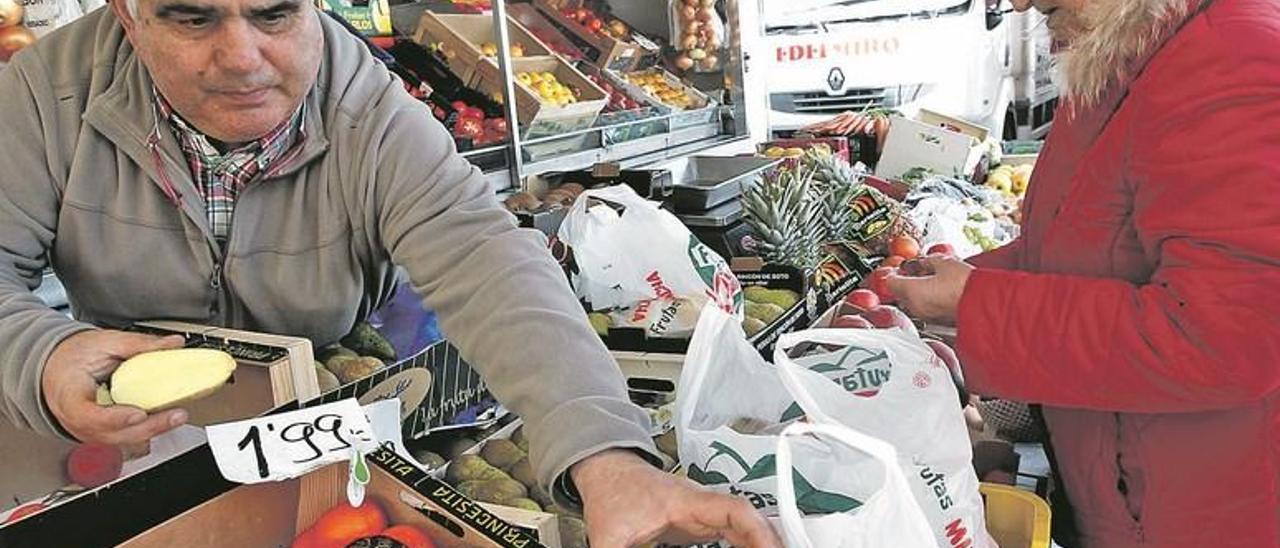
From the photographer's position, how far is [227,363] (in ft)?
4.03

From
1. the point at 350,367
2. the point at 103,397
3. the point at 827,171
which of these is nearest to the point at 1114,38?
the point at 350,367

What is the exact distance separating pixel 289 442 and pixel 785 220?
169cm

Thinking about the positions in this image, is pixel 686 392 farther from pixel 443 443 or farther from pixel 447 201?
pixel 443 443

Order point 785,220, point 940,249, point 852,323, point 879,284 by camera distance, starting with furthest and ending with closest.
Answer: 1. point 940,249
2. point 785,220
3. point 879,284
4. point 852,323

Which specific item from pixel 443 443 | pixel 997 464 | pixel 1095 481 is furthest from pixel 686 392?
pixel 997 464

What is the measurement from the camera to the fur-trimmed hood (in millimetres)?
1375

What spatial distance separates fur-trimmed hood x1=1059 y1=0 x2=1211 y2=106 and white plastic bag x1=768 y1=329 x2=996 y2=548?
471 mm

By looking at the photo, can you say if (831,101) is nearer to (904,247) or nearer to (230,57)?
(904,247)

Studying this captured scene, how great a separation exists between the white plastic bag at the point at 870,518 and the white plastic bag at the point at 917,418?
0.42 feet

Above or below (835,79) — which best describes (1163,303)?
above

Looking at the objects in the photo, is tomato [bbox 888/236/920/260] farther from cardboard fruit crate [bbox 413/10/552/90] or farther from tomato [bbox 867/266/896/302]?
cardboard fruit crate [bbox 413/10/552/90]

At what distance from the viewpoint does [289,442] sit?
1092mm

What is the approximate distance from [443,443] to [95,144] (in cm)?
69

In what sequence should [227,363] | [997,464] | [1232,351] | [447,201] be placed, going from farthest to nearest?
[997,464], [447,201], [1232,351], [227,363]
